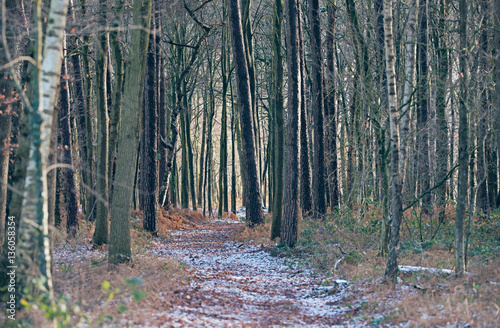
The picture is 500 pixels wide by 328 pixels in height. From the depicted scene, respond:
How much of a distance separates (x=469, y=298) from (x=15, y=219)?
294 inches

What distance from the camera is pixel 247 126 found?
1648 centimetres

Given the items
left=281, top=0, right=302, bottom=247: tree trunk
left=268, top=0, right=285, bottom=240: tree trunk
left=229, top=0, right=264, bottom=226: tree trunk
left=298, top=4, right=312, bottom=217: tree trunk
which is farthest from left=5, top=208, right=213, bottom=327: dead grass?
left=298, top=4, right=312, bottom=217: tree trunk

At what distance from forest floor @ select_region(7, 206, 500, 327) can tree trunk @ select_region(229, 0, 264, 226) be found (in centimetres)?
390

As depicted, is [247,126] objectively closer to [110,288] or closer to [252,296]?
[252,296]

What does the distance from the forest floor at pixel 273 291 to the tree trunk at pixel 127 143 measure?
22.9 inches

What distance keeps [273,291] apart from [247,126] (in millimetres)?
8682

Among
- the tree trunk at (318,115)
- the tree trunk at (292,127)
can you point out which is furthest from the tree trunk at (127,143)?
the tree trunk at (318,115)

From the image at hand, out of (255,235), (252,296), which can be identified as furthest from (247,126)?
(252,296)

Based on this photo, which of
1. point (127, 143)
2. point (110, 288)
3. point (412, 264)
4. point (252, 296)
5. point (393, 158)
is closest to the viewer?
point (110, 288)

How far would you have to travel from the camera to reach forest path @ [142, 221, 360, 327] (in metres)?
6.56

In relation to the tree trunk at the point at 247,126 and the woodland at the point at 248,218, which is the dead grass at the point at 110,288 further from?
the tree trunk at the point at 247,126

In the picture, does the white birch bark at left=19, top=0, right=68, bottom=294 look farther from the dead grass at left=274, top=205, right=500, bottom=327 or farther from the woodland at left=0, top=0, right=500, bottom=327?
the dead grass at left=274, top=205, right=500, bottom=327

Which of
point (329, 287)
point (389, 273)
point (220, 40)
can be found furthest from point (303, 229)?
point (220, 40)

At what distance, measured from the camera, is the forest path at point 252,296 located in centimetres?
656
